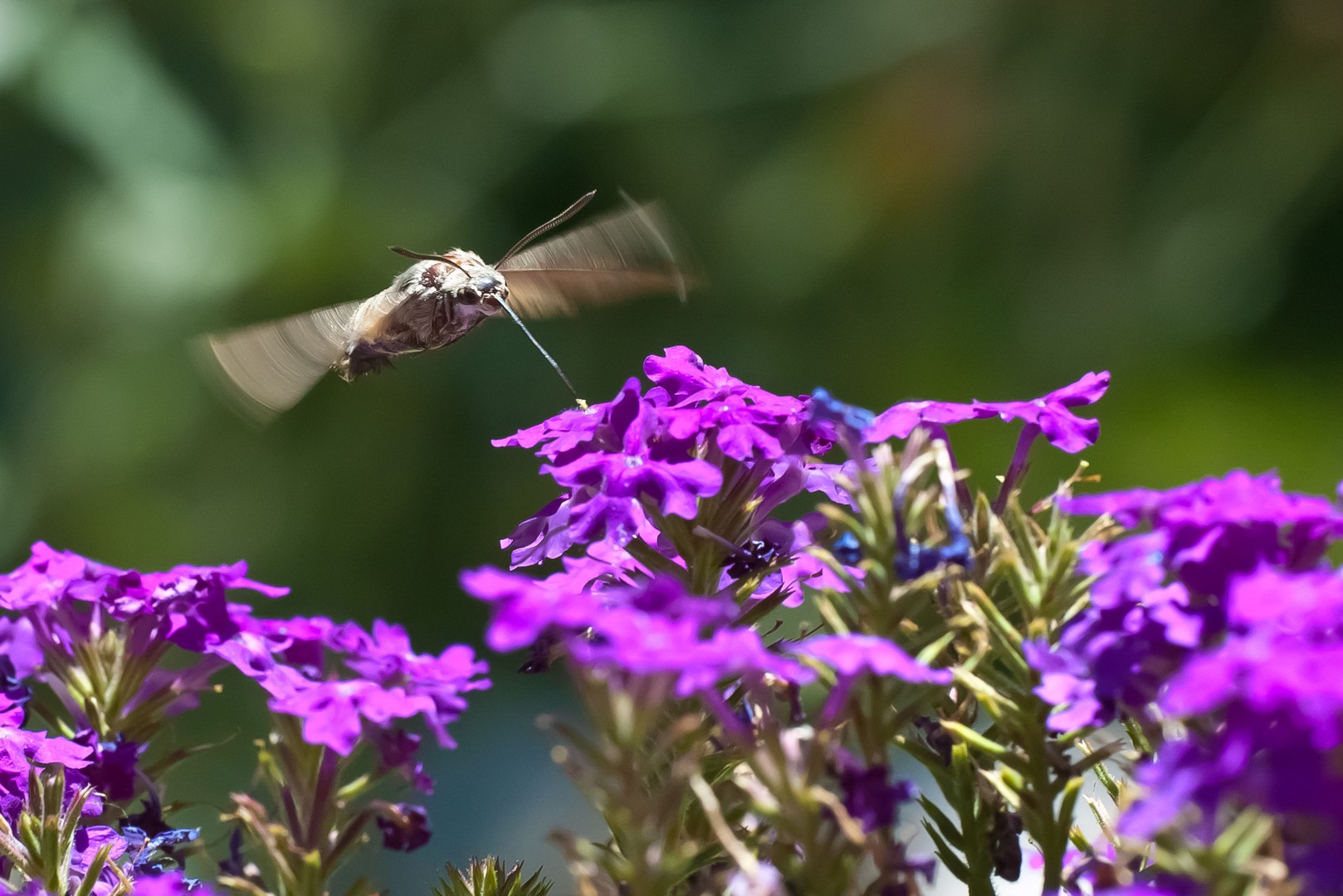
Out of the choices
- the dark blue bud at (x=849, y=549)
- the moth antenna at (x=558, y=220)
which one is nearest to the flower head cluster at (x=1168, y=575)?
the dark blue bud at (x=849, y=549)

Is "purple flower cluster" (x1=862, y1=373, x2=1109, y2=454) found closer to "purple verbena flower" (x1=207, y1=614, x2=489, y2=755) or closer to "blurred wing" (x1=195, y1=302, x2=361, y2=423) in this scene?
"purple verbena flower" (x1=207, y1=614, x2=489, y2=755)

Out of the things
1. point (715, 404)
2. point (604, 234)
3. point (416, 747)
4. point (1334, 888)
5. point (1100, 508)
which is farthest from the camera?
point (604, 234)

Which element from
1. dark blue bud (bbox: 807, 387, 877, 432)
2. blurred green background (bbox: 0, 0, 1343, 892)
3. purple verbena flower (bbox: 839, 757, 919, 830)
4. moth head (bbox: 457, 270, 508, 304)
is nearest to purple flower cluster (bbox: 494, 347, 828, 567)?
dark blue bud (bbox: 807, 387, 877, 432)

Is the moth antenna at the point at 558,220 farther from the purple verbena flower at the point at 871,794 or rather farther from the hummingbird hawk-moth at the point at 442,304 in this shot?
the purple verbena flower at the point at 871,794

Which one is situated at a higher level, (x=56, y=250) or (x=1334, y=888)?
(x=56, y=250)

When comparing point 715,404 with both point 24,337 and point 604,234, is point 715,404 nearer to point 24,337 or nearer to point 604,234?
point 604,234

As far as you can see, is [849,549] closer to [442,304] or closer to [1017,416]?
[1017,416]

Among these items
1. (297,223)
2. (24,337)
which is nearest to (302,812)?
(297,223)

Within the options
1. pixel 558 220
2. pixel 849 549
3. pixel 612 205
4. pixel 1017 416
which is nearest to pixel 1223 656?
pixel 849 549
